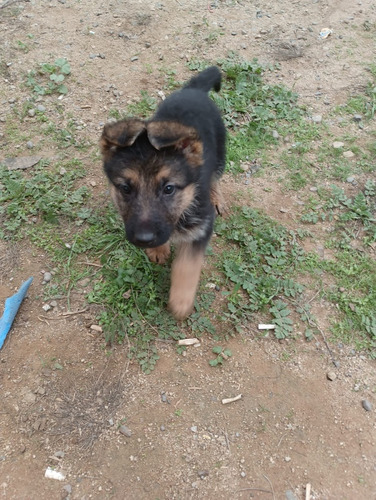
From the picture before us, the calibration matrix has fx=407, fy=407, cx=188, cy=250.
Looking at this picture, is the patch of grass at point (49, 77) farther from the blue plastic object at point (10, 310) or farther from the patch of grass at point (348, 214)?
the patch of grass at point (348, 214)

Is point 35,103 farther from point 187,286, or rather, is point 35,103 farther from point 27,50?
point 187,286

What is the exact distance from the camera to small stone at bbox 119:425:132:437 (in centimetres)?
270

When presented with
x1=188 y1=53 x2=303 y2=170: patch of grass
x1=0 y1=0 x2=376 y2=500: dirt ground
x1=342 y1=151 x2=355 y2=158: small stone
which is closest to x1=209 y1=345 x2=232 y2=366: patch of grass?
x1=0 y1=0 x2=376 y2=500: dirt ground

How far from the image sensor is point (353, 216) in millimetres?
4098

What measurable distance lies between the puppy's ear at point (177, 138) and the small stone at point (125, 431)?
73.4 inches

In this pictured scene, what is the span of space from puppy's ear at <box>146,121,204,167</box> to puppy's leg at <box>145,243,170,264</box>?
2.81 feet

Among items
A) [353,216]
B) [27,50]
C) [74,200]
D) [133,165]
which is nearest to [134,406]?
[133,165]

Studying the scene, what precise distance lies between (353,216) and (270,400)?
214cm

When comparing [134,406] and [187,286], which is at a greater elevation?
[187,286]

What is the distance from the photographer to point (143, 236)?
2.59 metres

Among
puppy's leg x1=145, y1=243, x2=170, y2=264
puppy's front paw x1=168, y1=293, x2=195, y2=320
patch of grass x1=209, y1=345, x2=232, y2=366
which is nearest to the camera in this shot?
patch of grass x1=209, y1=345, x2=232, y2=366

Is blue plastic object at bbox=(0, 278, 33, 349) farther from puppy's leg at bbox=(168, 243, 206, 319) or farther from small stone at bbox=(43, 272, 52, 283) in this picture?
puppy's leg at bbox=(168, 243, 206, 319)

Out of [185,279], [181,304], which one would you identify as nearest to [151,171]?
[185,279]

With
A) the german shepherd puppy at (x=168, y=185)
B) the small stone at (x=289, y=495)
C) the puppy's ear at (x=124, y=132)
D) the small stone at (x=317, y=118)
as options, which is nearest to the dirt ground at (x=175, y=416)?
the small stone at (x=289, y=495)
